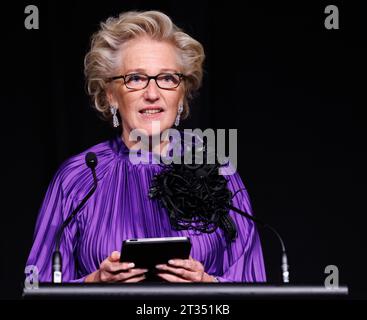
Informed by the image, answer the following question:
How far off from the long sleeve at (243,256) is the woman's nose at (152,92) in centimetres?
44

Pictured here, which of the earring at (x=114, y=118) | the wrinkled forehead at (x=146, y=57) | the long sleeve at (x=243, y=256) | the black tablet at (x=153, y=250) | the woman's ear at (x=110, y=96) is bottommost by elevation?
the long sleeve at (x=243, y=256)

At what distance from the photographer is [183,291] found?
6.72 feet

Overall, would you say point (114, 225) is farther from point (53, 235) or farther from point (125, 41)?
point (125, 41)

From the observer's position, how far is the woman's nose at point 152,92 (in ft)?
10.6

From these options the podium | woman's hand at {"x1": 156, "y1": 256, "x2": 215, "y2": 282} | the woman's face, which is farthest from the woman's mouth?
the podium

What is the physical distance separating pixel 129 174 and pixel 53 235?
379 millimetres

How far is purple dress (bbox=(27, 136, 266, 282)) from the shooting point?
10.1 feet

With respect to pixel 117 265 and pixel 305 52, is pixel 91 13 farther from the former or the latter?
pixel 117 265

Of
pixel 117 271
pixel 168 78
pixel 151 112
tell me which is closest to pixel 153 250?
pixel 117 271

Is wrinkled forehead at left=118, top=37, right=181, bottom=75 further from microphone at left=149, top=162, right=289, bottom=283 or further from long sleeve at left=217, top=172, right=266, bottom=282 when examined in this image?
long sleeve at left=217, top=172, right=266, bottom=282

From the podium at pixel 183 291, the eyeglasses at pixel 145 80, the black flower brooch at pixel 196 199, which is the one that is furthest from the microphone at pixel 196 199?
the podium at pixel 183 291

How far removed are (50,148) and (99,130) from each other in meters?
0.21

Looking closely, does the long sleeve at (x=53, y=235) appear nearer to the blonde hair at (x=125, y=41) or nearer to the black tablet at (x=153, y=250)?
the blonde hair at (x=125, y=41)
